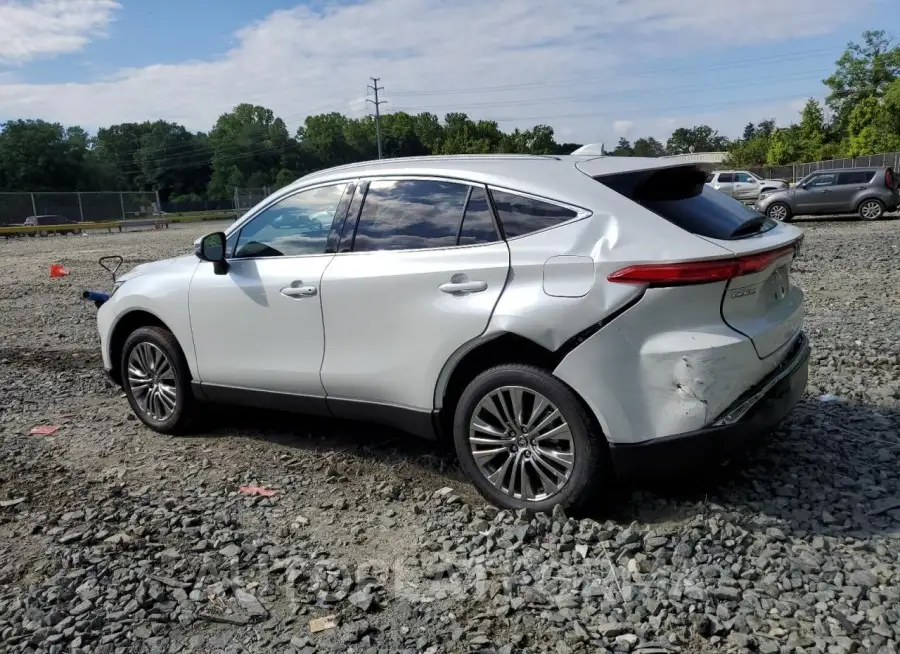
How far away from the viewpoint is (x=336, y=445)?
5059 mm

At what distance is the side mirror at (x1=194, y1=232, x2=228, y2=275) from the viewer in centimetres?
489

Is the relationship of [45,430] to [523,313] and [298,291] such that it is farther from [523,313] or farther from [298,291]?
[523,313]

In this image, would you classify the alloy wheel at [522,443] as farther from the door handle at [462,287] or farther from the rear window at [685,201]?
the rear window at [685,201]

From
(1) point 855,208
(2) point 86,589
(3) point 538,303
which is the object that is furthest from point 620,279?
(1) point 855,208

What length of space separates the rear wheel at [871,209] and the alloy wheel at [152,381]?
22.5 meters

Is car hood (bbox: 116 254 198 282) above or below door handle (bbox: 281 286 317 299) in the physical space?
above

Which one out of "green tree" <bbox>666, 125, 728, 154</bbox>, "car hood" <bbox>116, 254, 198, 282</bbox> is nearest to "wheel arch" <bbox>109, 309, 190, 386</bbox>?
"car hood" <bbox>116, 254, 198, 282</bbox>

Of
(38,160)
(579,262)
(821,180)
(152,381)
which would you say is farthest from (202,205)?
(579,262)

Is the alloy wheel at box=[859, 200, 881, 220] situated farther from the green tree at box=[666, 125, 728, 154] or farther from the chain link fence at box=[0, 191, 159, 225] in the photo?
the green tree at box=[666, 125, 728, 154]

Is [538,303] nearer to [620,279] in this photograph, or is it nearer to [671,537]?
[620,279]

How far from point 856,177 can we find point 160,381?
22.9 metres

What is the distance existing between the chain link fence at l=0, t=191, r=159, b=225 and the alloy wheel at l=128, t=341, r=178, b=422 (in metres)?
50.4

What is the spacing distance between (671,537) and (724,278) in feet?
3.99

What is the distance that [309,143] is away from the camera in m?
128
